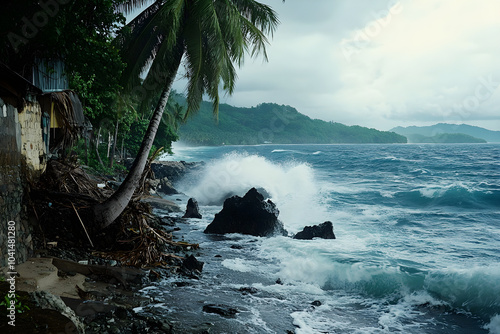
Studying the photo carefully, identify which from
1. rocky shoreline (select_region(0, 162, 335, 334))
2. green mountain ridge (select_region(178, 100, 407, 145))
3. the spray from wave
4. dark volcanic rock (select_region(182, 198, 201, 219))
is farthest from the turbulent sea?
green mountain ridge (select_region(178, 100, 407, 145))

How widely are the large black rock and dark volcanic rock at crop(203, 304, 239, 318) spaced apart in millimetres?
7989

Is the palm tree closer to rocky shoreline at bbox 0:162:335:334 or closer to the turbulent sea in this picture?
rocky shoreline at bbox 0:162:335:334

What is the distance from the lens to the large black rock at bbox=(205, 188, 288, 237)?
16.5 meters

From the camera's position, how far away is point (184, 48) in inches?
438

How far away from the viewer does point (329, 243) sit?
15.3m

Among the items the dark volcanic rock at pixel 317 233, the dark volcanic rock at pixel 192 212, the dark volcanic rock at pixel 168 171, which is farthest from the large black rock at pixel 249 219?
the dark volcanic rock at pixel 168 171

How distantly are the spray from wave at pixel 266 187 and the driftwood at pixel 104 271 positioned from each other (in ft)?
39.1

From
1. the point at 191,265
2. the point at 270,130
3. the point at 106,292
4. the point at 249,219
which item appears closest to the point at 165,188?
the point at 249,219

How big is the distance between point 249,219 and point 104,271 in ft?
28.1

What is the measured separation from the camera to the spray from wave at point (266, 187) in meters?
23.8

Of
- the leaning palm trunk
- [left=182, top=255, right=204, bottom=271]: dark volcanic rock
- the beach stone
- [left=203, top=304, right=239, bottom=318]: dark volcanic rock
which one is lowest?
the beach stone

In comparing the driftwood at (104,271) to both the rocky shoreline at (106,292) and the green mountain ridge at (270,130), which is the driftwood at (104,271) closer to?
the rocky shoreline at (106,292)

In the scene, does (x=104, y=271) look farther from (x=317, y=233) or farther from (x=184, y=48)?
(x=317, y=233)

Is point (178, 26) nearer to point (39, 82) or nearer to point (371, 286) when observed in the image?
point (39, 82)
